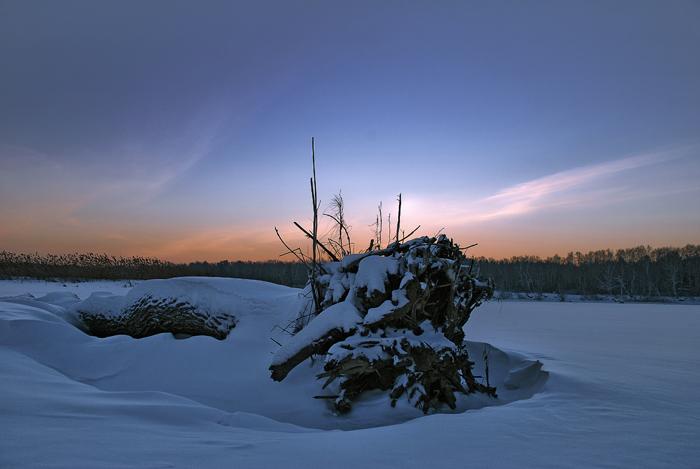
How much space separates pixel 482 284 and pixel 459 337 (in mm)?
706

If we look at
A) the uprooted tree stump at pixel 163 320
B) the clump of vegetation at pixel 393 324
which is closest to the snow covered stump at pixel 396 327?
the clump of vegetation at pixel 393 324

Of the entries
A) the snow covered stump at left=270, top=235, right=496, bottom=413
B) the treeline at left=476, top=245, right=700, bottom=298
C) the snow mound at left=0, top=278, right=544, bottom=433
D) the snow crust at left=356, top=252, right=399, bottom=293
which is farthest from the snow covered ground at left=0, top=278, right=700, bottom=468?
the treeline at left=476, top=245, right=700, bottom=298

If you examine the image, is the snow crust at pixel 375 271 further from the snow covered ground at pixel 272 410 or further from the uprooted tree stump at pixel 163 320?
the uprooted tree stump at pixel 163 320

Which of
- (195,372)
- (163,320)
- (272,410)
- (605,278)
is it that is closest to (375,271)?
(272,410)

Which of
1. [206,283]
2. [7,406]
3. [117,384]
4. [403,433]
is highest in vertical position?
[206,283]

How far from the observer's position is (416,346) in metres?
3.50

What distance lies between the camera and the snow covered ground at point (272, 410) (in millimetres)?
1637

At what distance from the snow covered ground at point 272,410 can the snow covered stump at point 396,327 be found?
0.61 ft

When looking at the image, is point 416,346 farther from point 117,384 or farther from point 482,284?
point 117,384

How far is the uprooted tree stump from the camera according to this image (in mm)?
Answer: 5020

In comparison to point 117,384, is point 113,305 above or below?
above

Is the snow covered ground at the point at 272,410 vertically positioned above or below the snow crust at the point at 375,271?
below

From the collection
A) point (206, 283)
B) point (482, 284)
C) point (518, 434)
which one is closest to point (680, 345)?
point (482, 284)

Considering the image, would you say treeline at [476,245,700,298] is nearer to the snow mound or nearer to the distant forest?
the distant forest
